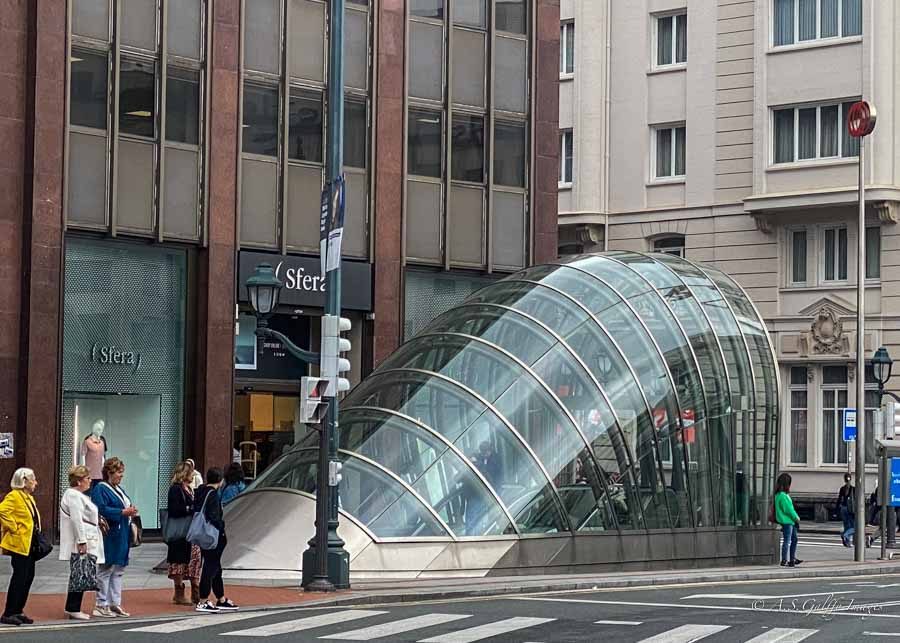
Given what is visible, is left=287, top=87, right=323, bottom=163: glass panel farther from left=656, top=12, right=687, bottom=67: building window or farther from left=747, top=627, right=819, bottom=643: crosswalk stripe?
left=656, top=12, right=687, bottom=67: building window

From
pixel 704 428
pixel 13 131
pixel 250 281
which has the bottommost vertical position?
pixel 704 428

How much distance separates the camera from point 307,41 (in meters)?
33.8

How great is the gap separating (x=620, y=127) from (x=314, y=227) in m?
22.1

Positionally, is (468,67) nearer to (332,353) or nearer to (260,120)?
(260,120)

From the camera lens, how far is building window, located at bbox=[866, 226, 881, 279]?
158ft

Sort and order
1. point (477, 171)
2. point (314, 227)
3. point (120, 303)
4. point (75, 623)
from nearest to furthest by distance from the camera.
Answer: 1. point (75, 623)
2. point (120, 303)
3. point (314, 227)
4. point (477, 171)

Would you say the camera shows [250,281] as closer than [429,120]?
Yes

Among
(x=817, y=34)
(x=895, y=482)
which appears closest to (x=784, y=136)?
(x=817, y=34)

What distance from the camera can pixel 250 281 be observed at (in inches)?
942

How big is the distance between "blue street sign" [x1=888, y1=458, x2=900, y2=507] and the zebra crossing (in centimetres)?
1876

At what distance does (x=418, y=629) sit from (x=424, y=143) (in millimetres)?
20124

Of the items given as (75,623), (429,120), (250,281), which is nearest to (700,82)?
(429,120)

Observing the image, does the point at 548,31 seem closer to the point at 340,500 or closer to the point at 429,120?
the point at 429,120

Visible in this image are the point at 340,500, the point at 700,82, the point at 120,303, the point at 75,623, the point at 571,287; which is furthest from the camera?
the point at 700,82
